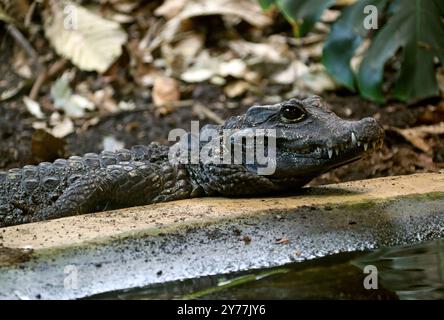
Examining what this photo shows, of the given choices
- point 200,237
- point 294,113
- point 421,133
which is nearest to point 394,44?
point 421,133

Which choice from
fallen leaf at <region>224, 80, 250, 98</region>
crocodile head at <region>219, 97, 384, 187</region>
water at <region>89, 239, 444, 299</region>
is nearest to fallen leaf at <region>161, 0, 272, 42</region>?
fallen leaf at <region>224, 80, 250, 98</region>

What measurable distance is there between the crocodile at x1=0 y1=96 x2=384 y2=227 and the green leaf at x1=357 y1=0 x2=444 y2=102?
180 cm

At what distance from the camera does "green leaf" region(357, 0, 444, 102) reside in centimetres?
585

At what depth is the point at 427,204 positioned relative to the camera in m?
3.69

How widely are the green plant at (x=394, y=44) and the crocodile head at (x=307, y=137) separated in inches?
68.9

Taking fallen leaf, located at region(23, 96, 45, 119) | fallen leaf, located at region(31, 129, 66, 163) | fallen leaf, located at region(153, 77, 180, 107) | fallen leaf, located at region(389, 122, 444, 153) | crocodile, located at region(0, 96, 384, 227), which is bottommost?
fallen leaf, located at region(23, 96, 45, 119)

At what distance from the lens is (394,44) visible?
593cm

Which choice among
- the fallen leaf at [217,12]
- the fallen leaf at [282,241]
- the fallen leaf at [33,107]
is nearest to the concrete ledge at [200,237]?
the fallen leaf at [282,241]

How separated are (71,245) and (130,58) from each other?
5687mm

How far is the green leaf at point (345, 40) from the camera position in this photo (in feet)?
19.4

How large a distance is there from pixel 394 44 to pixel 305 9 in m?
0.79

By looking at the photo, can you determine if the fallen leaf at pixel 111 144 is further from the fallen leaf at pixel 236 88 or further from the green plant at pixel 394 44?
the green plant at pixel 394 44

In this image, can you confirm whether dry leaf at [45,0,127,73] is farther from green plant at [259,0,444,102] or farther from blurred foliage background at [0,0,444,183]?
green plant at [259,0,444,102]

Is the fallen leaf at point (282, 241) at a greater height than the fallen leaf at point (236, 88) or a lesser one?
greater
